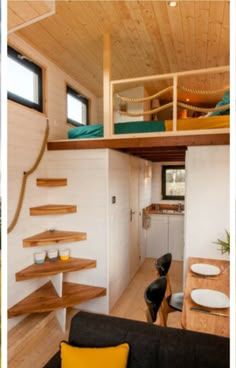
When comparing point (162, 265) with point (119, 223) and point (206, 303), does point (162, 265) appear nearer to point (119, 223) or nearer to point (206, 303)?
point (206, 303)

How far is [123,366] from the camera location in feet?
4.50

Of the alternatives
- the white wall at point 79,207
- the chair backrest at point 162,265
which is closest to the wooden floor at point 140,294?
the white wall at point 79,207

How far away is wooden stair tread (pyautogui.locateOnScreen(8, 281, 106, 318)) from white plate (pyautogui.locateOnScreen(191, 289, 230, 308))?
4.66ft

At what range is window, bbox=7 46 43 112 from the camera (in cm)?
271

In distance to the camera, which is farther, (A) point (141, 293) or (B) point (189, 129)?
(A) point (141, 293)

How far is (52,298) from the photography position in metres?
2.77

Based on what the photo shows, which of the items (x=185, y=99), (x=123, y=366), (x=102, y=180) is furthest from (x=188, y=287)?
(x=185, y=99)

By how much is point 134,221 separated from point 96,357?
2.88 metres

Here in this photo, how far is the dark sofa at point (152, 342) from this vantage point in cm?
133

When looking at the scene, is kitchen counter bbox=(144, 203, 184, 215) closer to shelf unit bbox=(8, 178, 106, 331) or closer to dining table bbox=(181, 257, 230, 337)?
shelf unit bbox=(8, 178, 106, 331)

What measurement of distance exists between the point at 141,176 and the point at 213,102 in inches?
99.0

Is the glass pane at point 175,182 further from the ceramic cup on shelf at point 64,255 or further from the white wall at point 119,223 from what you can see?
the ceramic cup on shelf at point 64,255

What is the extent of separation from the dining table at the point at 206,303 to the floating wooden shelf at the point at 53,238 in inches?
53.7

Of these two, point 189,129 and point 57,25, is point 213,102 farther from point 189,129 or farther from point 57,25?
point 57,25
